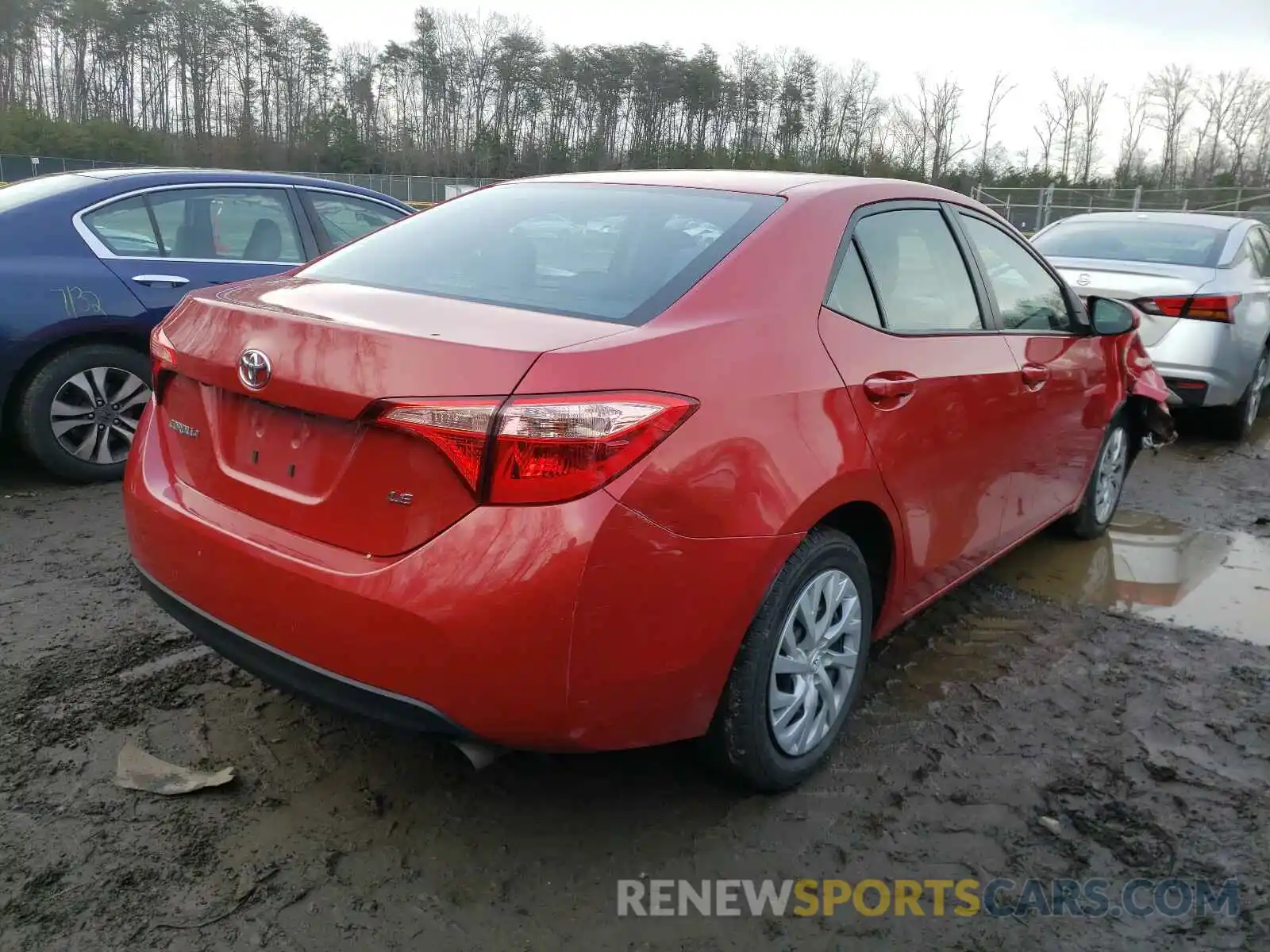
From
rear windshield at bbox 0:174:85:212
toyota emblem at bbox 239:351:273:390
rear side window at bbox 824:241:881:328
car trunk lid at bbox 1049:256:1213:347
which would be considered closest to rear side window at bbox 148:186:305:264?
rear windshield at bbox 0:174:85:212

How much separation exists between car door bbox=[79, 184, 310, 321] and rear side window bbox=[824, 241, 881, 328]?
3.75 meters

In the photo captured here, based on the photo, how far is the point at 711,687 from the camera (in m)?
2.22

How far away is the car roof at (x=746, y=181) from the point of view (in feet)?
9.35

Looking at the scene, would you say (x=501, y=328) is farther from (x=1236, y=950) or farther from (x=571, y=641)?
(x=1236, y=950)

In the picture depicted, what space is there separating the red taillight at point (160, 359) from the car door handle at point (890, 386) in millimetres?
1786

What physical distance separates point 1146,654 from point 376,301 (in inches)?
120

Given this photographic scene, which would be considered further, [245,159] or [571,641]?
[245,159]

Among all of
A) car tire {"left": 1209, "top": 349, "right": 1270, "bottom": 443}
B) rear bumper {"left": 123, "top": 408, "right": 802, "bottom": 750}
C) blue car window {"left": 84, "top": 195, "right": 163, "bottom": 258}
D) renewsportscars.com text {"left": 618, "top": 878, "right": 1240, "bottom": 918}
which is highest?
blue car window {"left": 84, "top": 195, "right": 163, "bottom": 258}

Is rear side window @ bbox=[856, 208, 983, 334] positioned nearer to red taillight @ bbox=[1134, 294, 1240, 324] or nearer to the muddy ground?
the muddy ground

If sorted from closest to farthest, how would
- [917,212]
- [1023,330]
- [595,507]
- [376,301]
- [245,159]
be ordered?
[595,507] → [376,301] → [917,212] → [1023,330] → [245,159]

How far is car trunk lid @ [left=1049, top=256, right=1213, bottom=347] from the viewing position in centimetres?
650

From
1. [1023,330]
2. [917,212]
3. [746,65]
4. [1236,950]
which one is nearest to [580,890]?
[1236,950]

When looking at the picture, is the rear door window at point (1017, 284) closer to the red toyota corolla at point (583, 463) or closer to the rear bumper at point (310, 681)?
the red toyota corolla at point (583, 463)

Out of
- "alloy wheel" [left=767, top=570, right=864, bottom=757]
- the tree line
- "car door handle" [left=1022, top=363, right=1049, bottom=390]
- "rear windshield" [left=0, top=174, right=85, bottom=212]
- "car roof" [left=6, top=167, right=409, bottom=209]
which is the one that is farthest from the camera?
the tree line
